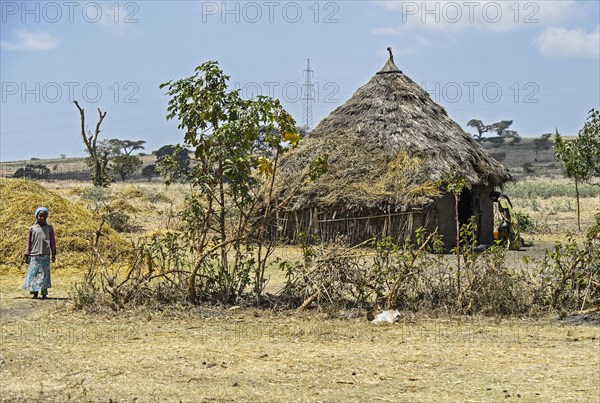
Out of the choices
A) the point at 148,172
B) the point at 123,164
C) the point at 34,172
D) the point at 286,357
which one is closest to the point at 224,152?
the point at 286,357

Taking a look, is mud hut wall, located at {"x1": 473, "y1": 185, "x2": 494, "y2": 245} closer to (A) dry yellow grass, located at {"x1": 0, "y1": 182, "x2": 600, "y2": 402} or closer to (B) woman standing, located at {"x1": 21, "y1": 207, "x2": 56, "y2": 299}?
(A) dry yellow grass, located at {"x1": 0, "y1": 182, "x2": 600, "y2": 402}

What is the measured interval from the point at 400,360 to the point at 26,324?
426 centimetres

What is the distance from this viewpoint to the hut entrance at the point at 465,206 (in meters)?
17.2

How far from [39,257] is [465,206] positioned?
10.2 metres

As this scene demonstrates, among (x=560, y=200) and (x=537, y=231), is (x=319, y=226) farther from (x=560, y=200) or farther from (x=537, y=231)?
(x=560, y=200)

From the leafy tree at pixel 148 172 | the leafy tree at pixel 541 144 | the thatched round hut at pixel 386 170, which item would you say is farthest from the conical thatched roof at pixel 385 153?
the leafy tree at pixel 541 144

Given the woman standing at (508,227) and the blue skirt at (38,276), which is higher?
the woman standing at (508,227)

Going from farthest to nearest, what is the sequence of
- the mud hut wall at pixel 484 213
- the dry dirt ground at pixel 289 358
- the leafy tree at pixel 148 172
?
the leafy tree at pixel 148 172
the mud hut wall at pixel 484 213
the dry dirt ground at pixel 289 358

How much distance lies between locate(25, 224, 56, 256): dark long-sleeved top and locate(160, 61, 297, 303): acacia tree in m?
2.34

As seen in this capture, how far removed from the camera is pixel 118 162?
43.4 meters

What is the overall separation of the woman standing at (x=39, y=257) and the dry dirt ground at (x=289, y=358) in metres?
1.29

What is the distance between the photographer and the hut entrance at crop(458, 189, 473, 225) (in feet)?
56.6

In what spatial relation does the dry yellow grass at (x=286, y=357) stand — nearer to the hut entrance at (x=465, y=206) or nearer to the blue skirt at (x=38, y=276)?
the blue skirt at (x=38, y=276)

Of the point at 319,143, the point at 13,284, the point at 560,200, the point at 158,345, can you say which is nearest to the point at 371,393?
the point at 158,345
